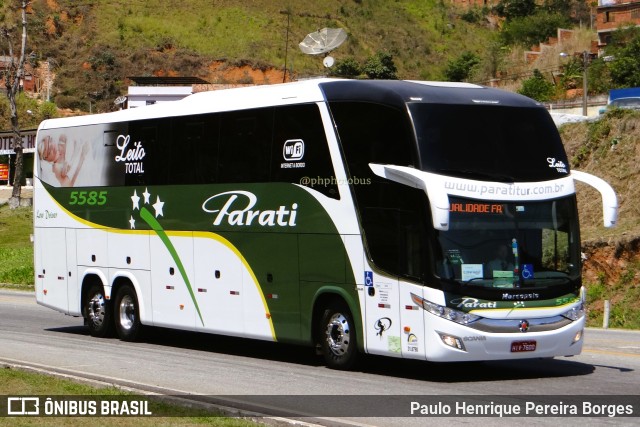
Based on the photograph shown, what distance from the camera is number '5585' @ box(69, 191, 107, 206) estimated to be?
71.1 ft

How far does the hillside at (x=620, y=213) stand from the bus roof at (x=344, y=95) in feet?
43.1

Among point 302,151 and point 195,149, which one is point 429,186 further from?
point 195,149

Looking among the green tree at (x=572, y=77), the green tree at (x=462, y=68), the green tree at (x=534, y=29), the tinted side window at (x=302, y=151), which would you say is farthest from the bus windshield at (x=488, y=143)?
the green tree at (x=534, y=29)

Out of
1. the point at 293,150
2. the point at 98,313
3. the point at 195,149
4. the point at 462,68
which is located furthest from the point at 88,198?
the point at 462,68

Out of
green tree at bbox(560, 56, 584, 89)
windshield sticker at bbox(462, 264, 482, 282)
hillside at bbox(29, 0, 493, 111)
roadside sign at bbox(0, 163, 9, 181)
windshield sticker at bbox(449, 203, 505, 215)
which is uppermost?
hillside at bbox(29, 0, 493, 111)

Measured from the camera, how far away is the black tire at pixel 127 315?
2098cm

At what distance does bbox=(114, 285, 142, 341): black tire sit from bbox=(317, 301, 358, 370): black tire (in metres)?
5.55

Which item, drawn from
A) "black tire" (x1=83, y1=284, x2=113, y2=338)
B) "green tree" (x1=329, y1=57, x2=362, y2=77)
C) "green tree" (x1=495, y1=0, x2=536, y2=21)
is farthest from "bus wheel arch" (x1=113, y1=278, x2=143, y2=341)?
"green tree" (x1=495, y1=0, x2=536, y2=21)

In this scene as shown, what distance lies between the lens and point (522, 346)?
1452 cm

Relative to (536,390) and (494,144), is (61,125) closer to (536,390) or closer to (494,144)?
(494,144)

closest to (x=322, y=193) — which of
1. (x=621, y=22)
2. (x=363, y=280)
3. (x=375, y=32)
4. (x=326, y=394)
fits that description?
(x=363, y=280)

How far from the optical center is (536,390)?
1384cm

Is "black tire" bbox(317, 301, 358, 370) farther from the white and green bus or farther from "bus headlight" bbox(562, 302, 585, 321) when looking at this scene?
"bus headlight" bbox(562, 302, 585, 321)

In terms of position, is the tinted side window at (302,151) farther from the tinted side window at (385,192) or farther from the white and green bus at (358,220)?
the tinted side window at (385,192)
